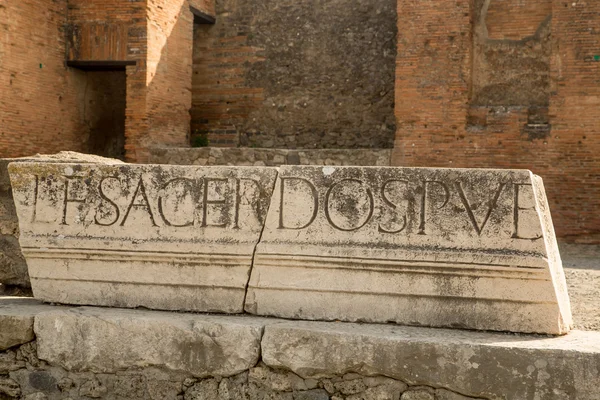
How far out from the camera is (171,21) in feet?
34.1

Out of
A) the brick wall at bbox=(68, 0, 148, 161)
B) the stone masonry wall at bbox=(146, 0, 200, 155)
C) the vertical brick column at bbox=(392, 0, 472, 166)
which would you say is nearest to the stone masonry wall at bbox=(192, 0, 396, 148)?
the stone masonry wall at bbox=(146, 0, 200, 155)

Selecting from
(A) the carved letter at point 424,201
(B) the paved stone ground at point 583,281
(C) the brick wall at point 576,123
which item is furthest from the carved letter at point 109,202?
(C) the brick wall at point 576,123

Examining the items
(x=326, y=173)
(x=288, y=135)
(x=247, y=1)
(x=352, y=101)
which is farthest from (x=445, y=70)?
(x=326, y=173)

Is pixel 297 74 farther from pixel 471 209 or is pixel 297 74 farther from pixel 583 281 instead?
pixel 471 209

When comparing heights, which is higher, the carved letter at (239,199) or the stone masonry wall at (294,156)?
the stone masonry wall at (294,156)

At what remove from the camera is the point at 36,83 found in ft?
31.7

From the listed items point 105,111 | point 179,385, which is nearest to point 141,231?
point 179,385

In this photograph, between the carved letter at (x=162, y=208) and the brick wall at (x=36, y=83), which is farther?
the brick wall at (x=36, y=83)

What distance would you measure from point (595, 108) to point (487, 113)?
50.1 inches

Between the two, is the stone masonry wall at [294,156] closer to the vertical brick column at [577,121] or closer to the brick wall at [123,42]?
the brick wall at [123,42]

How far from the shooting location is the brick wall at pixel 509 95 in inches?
349

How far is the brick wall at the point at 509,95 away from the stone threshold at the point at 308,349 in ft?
20.4

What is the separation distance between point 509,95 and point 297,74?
315 centimetres

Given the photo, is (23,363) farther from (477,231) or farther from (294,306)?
(477,231)
